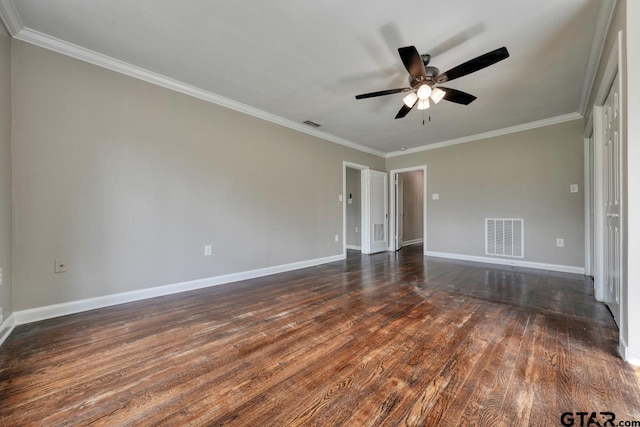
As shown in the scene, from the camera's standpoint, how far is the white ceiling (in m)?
1.95

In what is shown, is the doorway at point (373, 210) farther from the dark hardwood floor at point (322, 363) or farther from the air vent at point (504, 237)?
the dark hardwood floor at point (322, 363)

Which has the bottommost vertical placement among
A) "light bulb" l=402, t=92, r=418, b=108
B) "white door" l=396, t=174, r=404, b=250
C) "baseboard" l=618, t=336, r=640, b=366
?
"baseboard" l=618, t=336, r=640, b=366

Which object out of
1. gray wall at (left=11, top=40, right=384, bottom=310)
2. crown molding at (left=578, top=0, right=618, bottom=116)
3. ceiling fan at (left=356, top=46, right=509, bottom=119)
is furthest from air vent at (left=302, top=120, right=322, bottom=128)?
crown molding at (left=578, top=0, right=618, bottom=116)

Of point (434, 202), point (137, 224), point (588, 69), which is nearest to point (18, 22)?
point (137, 224)

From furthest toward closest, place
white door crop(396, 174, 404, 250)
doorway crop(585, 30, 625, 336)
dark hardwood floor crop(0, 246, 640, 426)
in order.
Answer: white door crop(396, 174, 404, 250)
doorway crop(585, 30, 625, 336)
dark hardwood floor crop(0, 246, 640, 426)

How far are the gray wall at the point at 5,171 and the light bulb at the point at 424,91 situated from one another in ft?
11.3

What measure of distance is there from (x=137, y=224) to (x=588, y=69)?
5.00 m

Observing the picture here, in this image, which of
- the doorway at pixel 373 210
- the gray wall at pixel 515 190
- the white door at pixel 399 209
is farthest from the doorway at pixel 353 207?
the gray wall at pixel 515 190

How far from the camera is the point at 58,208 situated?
2.36 m

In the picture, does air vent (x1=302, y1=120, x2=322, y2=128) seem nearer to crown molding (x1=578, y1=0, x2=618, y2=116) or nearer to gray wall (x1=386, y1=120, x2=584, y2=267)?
gray wall (x1=386, y1=120, x2=584, y2=267)

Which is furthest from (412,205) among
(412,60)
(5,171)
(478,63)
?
(5,171)

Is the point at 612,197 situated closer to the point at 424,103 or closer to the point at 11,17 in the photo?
the point at 424,103

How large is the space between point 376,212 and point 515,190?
8.63ft

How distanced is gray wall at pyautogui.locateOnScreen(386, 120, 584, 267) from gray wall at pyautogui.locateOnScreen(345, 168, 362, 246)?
1.65m
